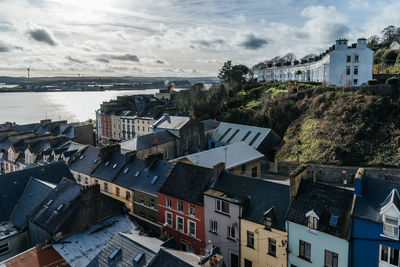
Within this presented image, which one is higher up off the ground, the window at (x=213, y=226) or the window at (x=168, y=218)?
the window at (x=213, y=226)

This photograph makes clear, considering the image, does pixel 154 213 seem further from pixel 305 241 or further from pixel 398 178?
pixel 398 178

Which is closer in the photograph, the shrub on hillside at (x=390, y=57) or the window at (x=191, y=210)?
the window at (x=191, y=210)

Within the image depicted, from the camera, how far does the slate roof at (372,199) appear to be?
1509 centimetres

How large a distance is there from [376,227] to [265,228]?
6.29 m

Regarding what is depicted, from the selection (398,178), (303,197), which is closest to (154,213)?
(303,197)

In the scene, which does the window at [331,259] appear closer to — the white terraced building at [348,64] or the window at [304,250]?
the window at [304,250]

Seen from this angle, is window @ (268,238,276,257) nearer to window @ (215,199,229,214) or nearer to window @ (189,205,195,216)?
window @ (215,199,229,214)

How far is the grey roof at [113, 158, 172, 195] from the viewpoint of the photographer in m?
27.0

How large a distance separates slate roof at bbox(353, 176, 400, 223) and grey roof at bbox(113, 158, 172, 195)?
655 inches

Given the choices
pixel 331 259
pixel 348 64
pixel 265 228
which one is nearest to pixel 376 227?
pixel 331 259

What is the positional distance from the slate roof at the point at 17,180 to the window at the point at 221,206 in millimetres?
18810

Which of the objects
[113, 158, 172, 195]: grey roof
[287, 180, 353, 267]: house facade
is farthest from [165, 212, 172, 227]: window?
[287, 180, 353, 267]: house facade

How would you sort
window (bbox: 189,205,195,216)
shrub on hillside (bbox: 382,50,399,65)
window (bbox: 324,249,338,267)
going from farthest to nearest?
shrub on hillside (bbox: 382,50,399,65) < window (bbox: 189,205,195,216) < window (bbox: 324,249,338,267)

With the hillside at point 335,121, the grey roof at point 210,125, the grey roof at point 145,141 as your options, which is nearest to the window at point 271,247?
the hillside at point 335,121
